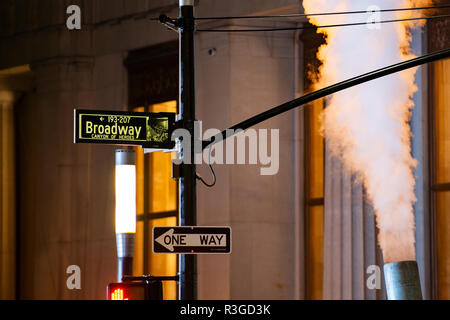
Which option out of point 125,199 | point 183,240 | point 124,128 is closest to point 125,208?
point 125,199

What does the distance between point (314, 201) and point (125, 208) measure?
666 centimetres

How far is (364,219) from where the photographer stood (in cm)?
1970

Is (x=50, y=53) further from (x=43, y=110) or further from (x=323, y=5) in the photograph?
(x=323, y=5)

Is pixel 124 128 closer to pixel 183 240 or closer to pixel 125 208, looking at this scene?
pixel 183 240

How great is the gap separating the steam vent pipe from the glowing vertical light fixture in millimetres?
3676

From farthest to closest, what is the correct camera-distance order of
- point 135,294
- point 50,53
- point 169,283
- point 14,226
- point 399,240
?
point 14,226
point 50,53
point 169,283
point 399,240
point 135,294

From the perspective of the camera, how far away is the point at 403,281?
14320 mm

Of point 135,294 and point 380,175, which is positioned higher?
point 380,175

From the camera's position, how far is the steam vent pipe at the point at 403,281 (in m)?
14.3

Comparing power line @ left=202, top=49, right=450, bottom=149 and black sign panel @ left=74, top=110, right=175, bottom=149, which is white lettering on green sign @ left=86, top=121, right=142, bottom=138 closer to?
black sign panel @ left=74, top=110, right=175, bottom=149

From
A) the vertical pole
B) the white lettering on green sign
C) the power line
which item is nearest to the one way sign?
the vertical pole

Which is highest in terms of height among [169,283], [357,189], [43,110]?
[43,110]

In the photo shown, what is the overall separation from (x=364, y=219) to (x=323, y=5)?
3.96 m

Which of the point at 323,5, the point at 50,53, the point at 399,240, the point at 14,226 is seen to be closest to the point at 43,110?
the point at 50,53
